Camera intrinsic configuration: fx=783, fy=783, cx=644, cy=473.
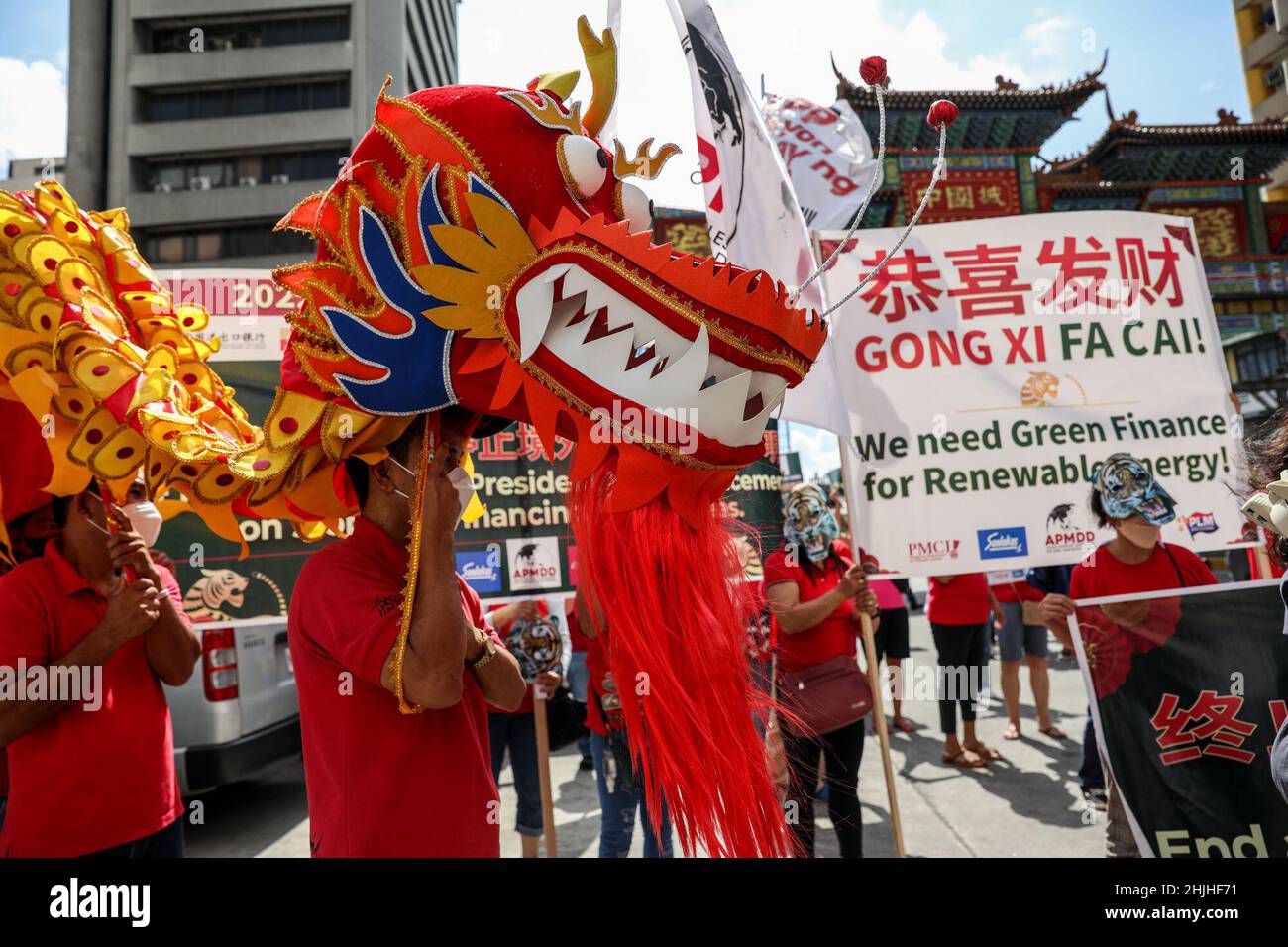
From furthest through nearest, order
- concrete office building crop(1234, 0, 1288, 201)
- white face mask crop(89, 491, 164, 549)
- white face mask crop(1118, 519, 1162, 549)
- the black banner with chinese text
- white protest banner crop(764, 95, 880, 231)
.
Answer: concrete office building crop(1234, 0, 1288, 201)
white protest banner crop(764, 95, 880, 231)
white face mask crop(1118, 519, 1162, 549)
the black banner with chinese text
white face mask crop(89, 491, 164, 549)

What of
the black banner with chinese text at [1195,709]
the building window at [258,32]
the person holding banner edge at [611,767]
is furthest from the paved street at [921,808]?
the building window at [258,32]

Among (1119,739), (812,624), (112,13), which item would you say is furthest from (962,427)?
(112,13)

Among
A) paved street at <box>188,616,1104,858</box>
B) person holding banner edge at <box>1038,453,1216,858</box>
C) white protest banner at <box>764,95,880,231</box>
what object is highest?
white protest banner at <box>764,95,880,231</box>

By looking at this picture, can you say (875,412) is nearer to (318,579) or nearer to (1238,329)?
(318,579)

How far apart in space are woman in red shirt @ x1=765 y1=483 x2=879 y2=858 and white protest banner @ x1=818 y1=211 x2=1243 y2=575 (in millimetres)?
190

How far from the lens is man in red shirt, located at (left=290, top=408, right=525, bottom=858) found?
4.15ft

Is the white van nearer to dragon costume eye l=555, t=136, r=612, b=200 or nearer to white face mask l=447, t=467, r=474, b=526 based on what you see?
white face mask l=447, t=467, r=474, b=526

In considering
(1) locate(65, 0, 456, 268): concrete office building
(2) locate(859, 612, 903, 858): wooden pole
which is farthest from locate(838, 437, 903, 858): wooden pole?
(1) locate(65, 0, 456, 268): concrete office building

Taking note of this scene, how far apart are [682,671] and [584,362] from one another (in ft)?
1.60

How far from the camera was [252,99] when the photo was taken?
84.6 ft

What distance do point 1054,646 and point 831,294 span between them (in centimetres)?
784

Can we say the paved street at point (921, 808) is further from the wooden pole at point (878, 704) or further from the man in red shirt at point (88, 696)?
the man in red shirt at point (88, 696)

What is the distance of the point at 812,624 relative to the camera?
9.93ft

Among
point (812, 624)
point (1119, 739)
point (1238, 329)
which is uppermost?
point (1238, 329)
